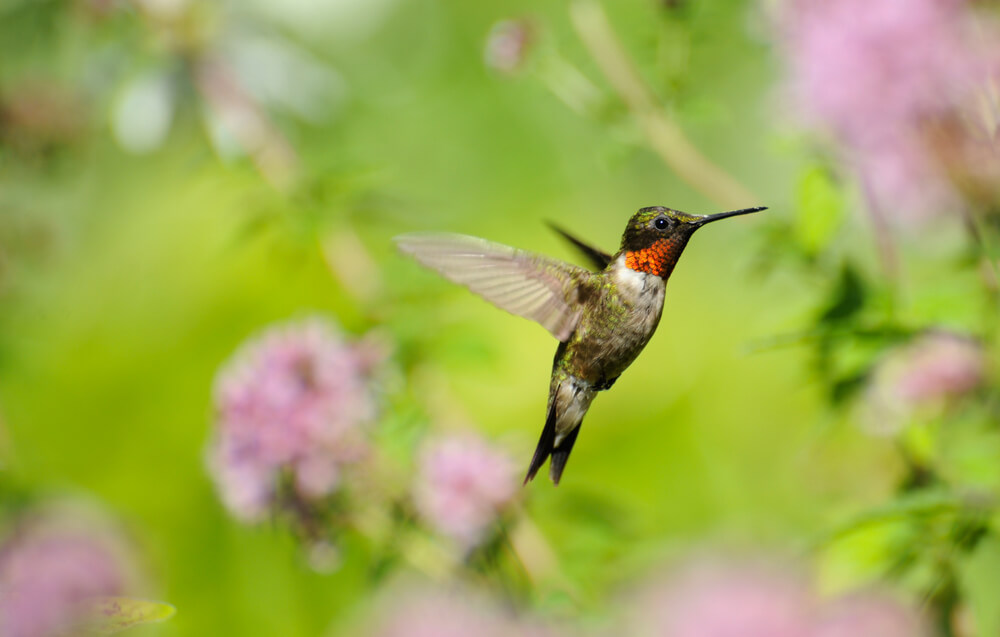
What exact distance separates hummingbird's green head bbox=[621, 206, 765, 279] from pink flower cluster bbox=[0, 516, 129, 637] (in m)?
0.51

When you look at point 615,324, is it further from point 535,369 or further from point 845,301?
point 535,369

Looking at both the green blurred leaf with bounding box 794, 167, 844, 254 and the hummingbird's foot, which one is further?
the green blurred leaf with bounding box 794, 167, 844, 254

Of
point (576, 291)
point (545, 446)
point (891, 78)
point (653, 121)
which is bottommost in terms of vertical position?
point (545, 446)

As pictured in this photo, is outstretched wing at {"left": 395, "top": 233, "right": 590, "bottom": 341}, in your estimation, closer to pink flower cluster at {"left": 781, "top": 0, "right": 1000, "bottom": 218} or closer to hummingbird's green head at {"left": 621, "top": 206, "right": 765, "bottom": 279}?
hummingbird's green head at {"left": 621, "top": 206, "right": 765, "bottom": 279}

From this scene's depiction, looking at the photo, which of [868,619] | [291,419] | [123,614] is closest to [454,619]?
[291,419]

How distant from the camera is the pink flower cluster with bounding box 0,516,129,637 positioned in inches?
32.1

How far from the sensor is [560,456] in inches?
24.2

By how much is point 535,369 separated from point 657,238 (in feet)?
5.12

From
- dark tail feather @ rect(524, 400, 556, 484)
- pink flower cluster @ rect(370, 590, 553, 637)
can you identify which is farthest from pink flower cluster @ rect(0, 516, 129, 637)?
dark tail feather @ rect(524, 400, 556, 484)

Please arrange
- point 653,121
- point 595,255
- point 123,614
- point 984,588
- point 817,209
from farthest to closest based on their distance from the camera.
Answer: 1. point 984,588
2. point 653,121
3. point 817,209
4. point 595,255
5. point 123,614

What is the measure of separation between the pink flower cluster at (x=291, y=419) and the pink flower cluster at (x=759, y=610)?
1.11 ft

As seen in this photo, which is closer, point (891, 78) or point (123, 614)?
point (123, 614)

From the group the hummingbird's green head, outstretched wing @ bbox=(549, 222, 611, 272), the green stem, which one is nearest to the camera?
the hummingbird's green head

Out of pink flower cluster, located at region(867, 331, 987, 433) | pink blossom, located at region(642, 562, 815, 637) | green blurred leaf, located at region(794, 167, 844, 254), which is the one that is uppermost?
green blurred leaf, located at region(794, 167, 844, 254)
